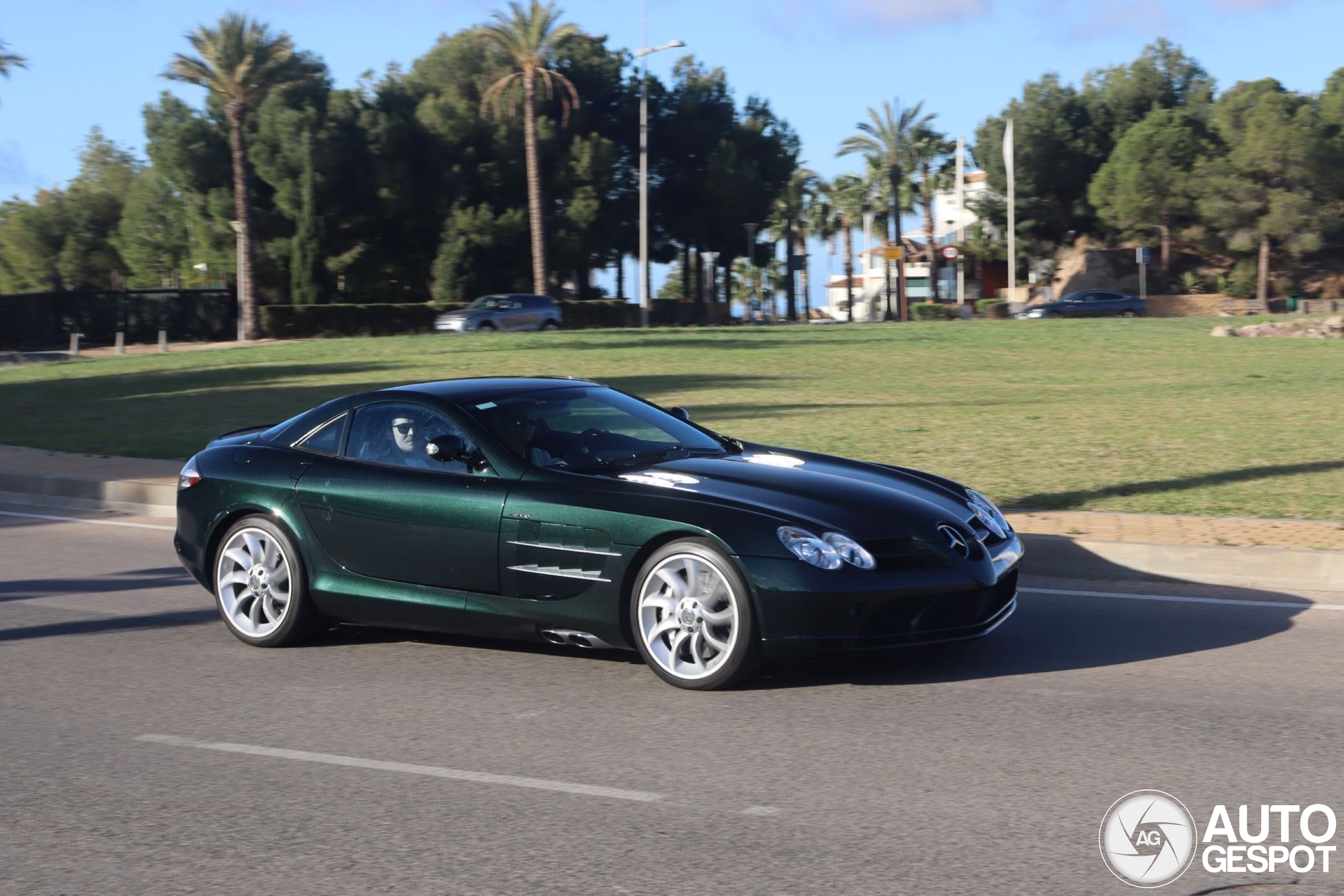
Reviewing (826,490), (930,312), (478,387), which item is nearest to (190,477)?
(478,387)

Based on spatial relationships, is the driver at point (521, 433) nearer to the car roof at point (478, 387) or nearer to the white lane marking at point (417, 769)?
the car roof at point (478, 387)

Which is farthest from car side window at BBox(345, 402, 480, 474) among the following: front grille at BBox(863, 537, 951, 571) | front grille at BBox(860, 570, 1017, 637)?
front grille at BBox(860, 570, 1017, 637)

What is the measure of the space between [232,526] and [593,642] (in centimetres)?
233

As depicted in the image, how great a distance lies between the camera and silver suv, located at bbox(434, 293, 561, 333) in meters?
48.1

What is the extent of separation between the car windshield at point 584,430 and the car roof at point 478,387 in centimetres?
6

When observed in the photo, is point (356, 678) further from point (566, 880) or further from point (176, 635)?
point (566, 880)

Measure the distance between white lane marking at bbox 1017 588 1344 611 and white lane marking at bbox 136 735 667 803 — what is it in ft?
14.1

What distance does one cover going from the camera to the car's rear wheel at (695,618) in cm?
635

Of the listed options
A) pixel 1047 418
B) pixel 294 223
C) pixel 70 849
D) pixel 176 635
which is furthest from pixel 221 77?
pixel 70 849

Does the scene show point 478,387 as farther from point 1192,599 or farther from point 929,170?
point 929,170

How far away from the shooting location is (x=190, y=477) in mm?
8125

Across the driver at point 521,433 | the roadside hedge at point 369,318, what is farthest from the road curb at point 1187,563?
the roadside hedge at point 369,318

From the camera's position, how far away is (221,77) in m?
52.1

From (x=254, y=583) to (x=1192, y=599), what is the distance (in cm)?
532
